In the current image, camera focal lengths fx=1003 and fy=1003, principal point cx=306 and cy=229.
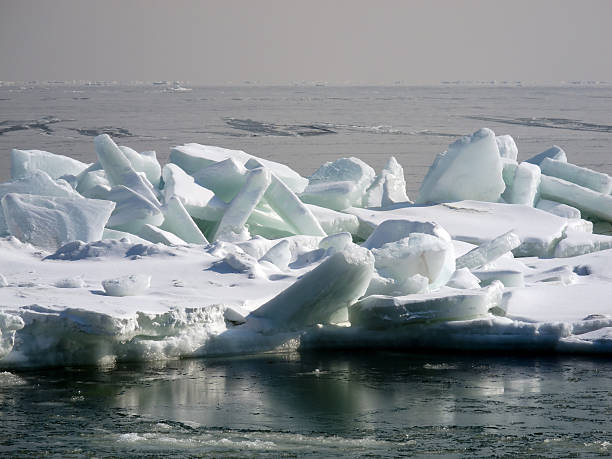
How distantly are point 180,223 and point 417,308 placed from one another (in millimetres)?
2777

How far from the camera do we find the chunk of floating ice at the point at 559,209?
31.8 ft

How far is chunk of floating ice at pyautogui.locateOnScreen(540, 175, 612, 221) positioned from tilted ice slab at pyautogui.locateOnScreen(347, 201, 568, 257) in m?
0.91

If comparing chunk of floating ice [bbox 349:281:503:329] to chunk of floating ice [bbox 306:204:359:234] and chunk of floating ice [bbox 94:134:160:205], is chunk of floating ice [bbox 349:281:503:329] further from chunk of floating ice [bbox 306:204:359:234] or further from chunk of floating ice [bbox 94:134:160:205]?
chunk of floating ice [bbox 94:134:160:205]

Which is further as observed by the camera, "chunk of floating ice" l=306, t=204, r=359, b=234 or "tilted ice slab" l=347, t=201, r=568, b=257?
"chunk of floating ice" l=306, t=204, r=359, b=234

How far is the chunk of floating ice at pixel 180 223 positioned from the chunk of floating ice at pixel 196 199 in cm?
14

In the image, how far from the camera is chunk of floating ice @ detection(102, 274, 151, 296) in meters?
5.78

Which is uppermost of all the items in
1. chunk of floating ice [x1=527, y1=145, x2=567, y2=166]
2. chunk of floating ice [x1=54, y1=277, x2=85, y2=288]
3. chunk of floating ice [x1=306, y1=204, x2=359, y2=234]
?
chunk of floating ice [x1=527, y1=145, x2=567, y2=166]

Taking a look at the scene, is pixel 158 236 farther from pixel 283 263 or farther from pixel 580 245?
pixel 580 245

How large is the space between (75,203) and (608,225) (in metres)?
5.46

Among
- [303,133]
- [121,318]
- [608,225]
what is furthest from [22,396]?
[303,133]

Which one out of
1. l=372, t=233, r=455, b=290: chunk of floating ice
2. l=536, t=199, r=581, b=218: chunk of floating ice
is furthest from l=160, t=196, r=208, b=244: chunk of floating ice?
l=536, t=199, r=581, b=218: chunk of floating ice

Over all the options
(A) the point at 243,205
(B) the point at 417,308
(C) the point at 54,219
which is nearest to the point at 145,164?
(A) the point at 243,205

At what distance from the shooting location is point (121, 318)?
5.30 meters

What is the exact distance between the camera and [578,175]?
415 inches
